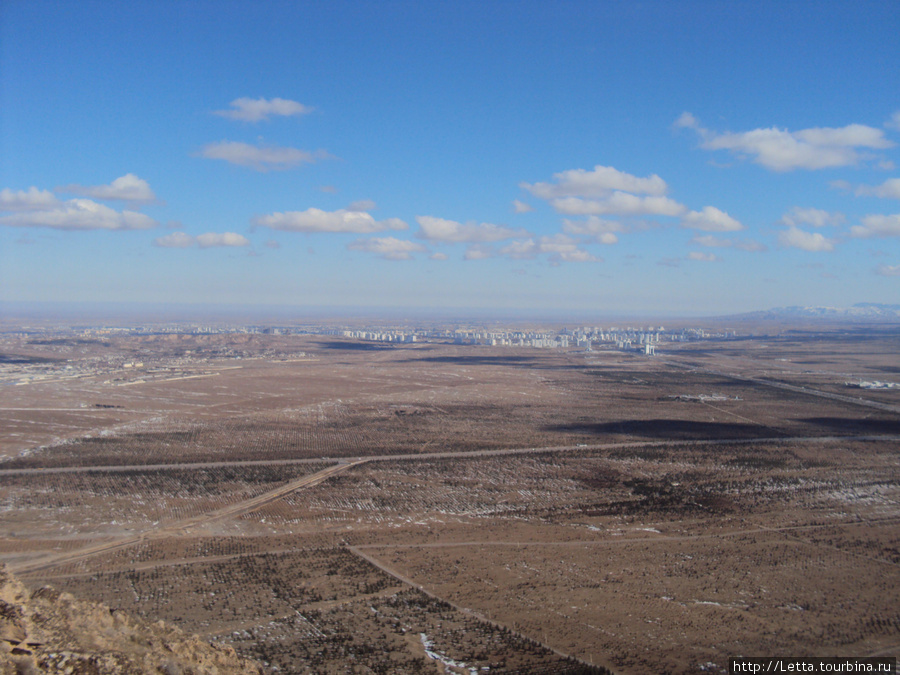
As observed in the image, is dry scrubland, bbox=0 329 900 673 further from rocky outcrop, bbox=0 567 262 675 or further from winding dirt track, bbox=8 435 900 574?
rocky outcrop, bbox=0 567 262 675

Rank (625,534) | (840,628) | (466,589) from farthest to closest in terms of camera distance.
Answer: (625,534) < (466,589) < (840,628)

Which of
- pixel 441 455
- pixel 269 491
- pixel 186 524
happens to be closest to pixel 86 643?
pixel 186 524

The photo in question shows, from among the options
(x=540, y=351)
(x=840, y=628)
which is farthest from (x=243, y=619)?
(x=540, y=351)

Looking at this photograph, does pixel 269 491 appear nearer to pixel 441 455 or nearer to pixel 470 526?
pixel 470 526

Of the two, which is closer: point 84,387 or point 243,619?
point 243,619

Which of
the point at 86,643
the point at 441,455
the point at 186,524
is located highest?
the point at 86,643

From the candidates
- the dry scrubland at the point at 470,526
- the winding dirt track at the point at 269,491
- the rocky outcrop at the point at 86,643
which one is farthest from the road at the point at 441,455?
the rocky outcrop at the point at 86,643

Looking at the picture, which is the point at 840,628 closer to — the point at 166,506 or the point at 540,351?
the point at 166,506
